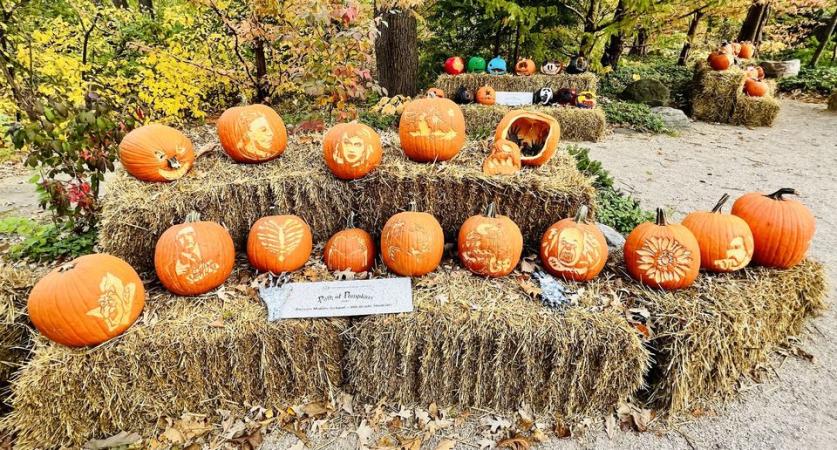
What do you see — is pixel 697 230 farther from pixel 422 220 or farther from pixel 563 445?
pixel 422 220

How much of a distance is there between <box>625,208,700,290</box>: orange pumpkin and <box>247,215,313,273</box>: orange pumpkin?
2308 mm

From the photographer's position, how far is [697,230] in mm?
2908

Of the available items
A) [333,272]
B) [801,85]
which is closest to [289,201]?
[333,272]

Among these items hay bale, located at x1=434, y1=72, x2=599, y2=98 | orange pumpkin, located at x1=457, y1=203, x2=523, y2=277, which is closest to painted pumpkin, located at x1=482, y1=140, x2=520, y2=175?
orange pumpkin, located at x1=457, y1=203, x2=523, y2=277

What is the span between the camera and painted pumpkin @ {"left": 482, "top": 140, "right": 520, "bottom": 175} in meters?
3.21

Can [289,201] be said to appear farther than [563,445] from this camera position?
Yes

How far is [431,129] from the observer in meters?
3.17

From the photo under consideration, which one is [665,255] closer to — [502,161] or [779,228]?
[779,228]

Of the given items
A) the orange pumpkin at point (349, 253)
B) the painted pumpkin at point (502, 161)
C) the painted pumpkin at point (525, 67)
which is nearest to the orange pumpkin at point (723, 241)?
the painted pumpkin at point (502, 161)

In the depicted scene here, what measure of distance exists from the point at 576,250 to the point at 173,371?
103 inches

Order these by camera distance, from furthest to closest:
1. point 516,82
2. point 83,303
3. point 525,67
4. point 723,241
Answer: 1. point 525,67
2. point 516,82
3. point 723,241
4. point 83,303

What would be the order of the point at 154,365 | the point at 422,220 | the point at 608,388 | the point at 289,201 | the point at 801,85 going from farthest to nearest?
1. the point at 801,85
2. the point at 289,201
3. the point at 422,220
4. the point at 608,388
5. the point at 154,365

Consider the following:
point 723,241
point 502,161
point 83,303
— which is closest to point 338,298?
point 83,303

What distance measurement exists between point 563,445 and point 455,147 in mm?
2169
